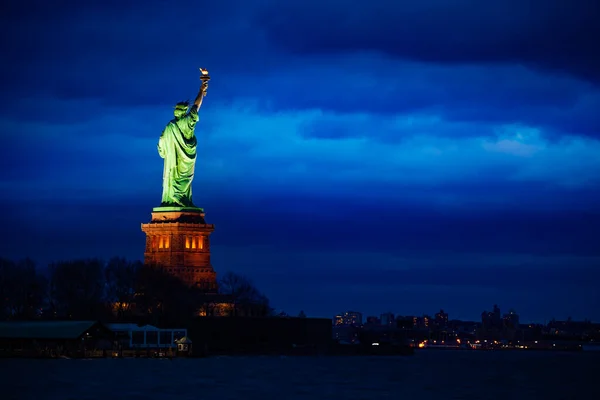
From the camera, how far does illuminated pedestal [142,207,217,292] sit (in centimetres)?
13125

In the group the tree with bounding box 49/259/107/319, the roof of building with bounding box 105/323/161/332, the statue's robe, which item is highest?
the statue's robe

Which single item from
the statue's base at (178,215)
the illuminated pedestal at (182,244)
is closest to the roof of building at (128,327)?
the illuminated pedestal at (182,244)

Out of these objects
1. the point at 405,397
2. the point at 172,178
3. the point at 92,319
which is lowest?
the point at 405,397

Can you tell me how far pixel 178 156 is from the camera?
5276 inches


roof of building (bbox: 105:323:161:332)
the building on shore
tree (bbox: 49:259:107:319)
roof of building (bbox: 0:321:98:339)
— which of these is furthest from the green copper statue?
roof of building (bbox: 0:321:98:339)

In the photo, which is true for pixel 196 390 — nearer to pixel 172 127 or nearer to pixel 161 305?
pixel 161 305

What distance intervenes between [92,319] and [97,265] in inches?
395

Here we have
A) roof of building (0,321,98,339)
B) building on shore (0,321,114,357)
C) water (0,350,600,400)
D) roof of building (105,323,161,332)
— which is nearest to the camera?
water (0,350,600,400)

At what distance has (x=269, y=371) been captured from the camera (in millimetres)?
101625

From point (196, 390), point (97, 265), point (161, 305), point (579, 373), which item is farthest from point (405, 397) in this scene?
point (97, 265)

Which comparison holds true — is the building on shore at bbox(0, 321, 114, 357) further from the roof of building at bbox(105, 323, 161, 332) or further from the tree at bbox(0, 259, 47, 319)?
the tree at bbox(0, 259, 47, 319)

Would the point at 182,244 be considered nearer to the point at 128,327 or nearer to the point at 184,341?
the point at 184,341

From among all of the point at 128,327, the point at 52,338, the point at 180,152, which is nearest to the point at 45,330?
the point at 52,338

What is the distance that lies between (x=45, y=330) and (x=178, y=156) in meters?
30.3
